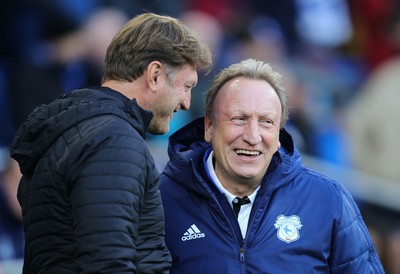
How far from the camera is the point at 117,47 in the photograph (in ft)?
12.6

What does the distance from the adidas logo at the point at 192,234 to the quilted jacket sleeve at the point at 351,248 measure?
57 cm

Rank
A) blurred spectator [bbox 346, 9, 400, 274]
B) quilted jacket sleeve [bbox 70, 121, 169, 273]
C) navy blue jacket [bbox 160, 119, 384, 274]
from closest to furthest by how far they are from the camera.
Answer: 1. quilted jacket sleeve [bbox 70, 121, 169, 273]
2. navy blue jacket [bbox 160, 119, 384, 274]
3. blurred spectator [bbox 346, 9, 400, 274]

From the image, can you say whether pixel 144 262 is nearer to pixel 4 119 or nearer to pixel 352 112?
pixel 4 119

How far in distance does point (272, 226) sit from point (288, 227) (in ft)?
0.23

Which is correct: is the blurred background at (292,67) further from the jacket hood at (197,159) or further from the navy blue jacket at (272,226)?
the navy blue jacket at (272,226)

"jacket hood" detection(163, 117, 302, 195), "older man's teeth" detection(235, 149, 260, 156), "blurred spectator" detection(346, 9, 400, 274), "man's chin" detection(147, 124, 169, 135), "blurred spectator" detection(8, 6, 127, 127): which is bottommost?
"blurred spectator" detection(346, 9, 400, 274)

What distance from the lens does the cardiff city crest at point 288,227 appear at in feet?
13.8

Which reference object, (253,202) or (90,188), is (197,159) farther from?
(90,188)

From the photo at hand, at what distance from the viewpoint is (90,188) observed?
339 centimetres

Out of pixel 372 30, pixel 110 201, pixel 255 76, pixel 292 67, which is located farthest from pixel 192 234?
pixel 372 30

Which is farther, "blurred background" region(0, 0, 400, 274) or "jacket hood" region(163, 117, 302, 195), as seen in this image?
"blurred background" region(0, 0, 400, 274)

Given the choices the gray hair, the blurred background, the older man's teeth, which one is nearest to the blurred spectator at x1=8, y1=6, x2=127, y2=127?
the blurred background

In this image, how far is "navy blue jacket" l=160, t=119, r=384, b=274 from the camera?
13.6 ft

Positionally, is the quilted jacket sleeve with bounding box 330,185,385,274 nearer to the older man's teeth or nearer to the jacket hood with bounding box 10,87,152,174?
the older man's teeth
